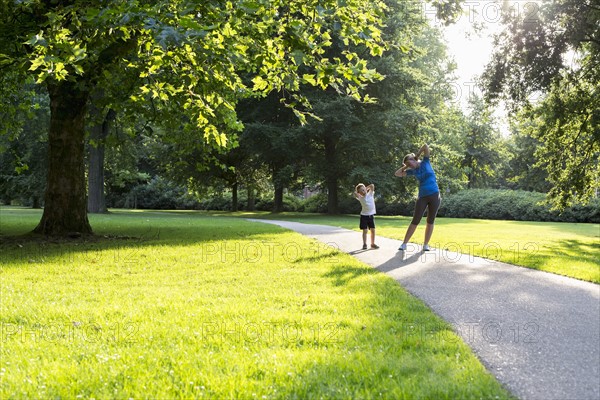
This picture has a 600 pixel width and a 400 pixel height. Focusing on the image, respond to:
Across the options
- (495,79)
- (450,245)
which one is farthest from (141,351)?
(495,79)

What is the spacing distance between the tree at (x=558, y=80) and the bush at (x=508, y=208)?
13.6m

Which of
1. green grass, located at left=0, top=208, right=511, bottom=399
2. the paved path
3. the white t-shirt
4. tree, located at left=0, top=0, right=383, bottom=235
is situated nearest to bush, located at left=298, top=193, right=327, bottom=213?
tree, located at left=0, top=0, right=383, bottom=235

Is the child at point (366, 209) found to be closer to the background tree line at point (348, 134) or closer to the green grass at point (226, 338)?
the background tree line at point (348, 134)

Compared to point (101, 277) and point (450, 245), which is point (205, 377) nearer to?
point (101, 277)

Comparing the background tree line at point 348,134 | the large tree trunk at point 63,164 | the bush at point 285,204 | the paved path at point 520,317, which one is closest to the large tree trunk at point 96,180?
the background tree line at point 348,134

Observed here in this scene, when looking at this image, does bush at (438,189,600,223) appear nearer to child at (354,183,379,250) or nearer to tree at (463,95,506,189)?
tree at (463,95,506,189)

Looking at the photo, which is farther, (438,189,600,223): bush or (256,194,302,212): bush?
(256,194,302,212): bush

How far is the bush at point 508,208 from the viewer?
32188 mm

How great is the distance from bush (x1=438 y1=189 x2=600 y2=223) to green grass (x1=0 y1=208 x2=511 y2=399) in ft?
96.6

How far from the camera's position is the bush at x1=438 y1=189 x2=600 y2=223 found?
32188mm

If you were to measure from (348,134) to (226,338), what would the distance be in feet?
76.5

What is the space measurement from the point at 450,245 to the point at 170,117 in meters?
7.76

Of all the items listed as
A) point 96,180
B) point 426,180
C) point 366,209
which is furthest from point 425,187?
point 96,180

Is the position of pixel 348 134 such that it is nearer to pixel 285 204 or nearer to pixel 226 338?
pixel 285 204
